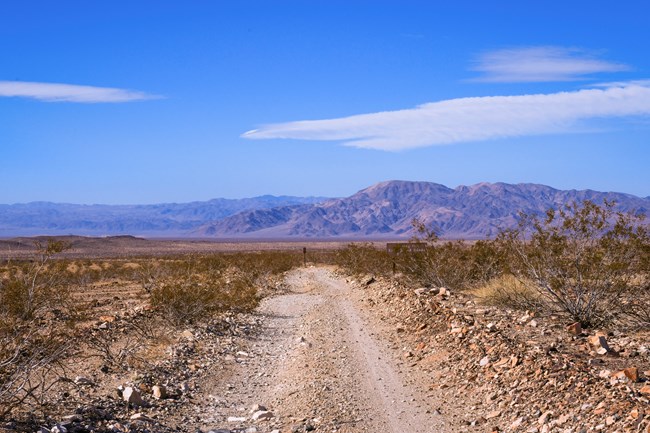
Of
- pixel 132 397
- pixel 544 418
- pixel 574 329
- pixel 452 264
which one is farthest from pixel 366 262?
A: pixel 544 418

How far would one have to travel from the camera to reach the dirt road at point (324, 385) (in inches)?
361

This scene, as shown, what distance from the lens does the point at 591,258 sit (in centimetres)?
1395

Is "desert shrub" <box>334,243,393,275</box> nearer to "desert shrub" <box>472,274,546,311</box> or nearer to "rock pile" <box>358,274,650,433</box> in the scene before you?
"desert shrub" <box>472,274,546,311</box>

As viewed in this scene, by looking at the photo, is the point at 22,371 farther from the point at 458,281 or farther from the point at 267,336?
the point at 458,281

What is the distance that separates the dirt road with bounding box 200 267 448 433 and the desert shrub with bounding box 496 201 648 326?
3.54 metres

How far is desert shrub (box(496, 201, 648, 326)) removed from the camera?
13.8m

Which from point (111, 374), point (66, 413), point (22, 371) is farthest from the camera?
point (111, 374)

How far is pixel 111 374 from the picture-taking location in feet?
37.2

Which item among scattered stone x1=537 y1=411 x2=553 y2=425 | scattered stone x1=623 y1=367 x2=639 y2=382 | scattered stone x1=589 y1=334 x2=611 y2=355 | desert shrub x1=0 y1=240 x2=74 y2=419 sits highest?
desert shrub x1=0 y1=240 x2=74 y2=419

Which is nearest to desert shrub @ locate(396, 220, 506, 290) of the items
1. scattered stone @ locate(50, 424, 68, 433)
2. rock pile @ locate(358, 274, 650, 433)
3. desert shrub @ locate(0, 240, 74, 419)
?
rock pile @ locate(358, 274, 650, 433)

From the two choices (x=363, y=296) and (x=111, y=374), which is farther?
(x=363, y=296)

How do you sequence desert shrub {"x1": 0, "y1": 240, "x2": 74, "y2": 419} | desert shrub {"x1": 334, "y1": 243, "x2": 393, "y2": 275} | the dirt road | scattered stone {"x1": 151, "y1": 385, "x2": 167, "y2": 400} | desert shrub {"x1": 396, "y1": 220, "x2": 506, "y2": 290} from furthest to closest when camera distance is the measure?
1. desert shrub {"x1": 334, "y1": 243, "x2": 393, "y2": 275}
2. desert shrub {"x1": 396, "y1": 220, "x2": 506, "y2": 290}
3. scattered stone {"x1": 151, "y1": 385, "x2": 167, "y2": 400}
4. the dirt road
5. desert shrub {"x1": 0, "y1": 240, "x2": 74, "y2": 419}

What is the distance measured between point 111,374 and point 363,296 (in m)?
14.6

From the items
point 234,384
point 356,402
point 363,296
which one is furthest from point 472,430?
point 363,296
